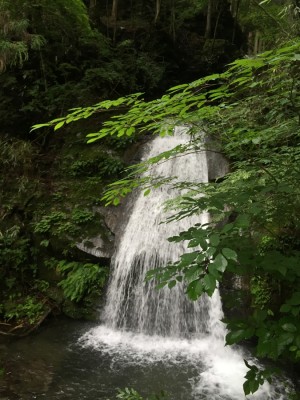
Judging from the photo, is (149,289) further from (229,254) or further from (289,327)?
(229,254)

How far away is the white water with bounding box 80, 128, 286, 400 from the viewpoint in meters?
4.65

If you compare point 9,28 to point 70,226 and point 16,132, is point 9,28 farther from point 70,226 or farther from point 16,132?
point 70,226

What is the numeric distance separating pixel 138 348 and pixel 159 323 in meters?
0.67

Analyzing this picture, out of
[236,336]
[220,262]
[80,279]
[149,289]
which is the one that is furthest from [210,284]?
[80,279]

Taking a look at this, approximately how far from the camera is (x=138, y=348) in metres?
5.46

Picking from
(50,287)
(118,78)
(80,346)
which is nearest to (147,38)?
(118,78)

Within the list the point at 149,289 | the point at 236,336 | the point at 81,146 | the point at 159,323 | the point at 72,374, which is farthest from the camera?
the point at 81,146

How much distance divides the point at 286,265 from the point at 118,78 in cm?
1005

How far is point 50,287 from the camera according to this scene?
22.6ft

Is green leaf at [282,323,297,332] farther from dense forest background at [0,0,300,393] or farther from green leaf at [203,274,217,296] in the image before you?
green leaf at [203,274,217,296]

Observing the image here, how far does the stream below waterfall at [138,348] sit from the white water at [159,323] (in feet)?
0.05

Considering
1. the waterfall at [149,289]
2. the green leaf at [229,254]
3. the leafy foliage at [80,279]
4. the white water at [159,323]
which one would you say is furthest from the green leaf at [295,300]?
the leafy foliage at [80,279]

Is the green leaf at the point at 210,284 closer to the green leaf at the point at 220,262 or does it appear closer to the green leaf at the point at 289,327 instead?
the green leaf at the point at 220,262

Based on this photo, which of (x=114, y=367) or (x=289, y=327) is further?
(x=114, y=367)
